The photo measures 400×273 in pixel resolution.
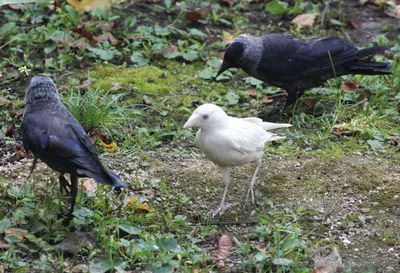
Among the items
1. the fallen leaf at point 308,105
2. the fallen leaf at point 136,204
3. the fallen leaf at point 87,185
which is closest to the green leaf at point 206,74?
the fallen leaf at point 308,105

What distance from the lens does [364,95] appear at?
288 inches

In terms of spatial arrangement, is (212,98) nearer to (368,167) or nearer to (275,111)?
(275,111)

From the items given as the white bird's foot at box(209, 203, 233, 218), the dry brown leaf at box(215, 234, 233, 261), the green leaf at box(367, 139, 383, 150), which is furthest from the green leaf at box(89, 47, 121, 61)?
the dry brown leaf at box(215, 234, 233, 261)

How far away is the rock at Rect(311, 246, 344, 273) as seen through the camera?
15.2 feet

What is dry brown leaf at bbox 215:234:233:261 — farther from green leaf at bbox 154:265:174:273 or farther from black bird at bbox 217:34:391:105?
black bird at bbox 217:34:391:105

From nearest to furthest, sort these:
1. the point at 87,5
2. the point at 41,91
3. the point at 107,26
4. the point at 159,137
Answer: the point at 41,91, the point at 159,137, the point at 107,26, the point at 87,5

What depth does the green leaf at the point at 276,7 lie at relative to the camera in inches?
355

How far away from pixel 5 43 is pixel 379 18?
14.0 ft

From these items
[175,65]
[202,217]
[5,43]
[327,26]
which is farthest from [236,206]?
[327,26]

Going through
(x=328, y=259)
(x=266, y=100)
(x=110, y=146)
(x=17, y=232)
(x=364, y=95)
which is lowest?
(x=266, y=100)

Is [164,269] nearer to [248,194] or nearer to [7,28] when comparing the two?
[248,194]

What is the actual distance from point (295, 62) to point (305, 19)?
1.95 meters

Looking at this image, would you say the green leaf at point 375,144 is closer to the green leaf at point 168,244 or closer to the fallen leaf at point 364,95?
the fallen leaf at point 364,95

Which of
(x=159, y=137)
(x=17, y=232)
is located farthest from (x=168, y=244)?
(x=159, y=137)
